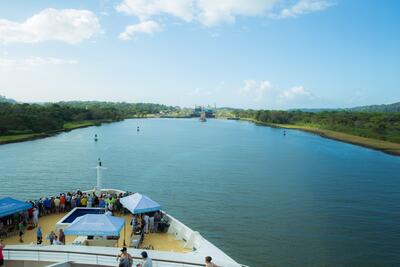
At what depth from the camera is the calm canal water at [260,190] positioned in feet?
76.2

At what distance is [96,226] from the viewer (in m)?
13.1

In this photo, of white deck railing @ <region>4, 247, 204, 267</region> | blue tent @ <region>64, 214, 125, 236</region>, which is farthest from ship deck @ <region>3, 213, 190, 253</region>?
white deck railing @ <region>4, 247, 204, 267</region>

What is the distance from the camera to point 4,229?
1557 centimetres

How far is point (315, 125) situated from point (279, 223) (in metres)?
126

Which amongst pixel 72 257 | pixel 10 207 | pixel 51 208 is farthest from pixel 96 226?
pixel 51 208

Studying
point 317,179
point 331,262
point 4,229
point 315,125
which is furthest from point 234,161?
point 315,125

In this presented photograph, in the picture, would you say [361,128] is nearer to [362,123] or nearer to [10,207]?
[362,123]

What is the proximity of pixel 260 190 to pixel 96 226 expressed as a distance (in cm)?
2748

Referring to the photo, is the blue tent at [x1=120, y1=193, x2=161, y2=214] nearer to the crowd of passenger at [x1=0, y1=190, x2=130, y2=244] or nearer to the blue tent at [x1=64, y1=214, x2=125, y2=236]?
the crowd of passenger at [x1=0, y1=190, x2=130, y2=244]

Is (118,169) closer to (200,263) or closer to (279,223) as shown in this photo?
(279,223)

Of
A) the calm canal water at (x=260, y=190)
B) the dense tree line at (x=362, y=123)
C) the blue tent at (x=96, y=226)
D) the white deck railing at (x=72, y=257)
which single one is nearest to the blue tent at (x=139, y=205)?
the blue tent at (x=96, y=226)

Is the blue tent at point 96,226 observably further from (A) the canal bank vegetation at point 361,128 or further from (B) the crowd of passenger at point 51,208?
(A) the canal bank vegetation at point 361,128

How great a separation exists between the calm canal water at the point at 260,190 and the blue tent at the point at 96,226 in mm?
9885

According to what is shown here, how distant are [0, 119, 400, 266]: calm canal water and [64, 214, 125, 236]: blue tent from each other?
9885 mm
